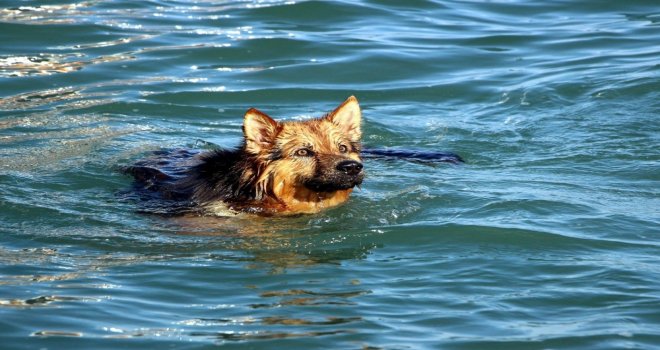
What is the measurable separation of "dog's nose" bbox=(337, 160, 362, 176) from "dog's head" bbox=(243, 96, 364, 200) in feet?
0.18

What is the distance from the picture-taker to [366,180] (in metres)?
11.1

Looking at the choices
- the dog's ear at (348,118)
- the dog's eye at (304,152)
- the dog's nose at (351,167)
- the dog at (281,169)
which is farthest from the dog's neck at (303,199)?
the dog's nose at (351,167)

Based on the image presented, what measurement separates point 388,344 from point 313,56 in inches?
382

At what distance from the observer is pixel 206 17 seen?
18.3 m

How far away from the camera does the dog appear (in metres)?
9.57

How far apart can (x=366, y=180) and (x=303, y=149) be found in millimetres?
1570

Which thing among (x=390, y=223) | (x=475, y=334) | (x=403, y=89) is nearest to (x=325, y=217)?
(x=390, y=223)

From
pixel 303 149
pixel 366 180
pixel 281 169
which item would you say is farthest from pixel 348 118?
pixel 366 180

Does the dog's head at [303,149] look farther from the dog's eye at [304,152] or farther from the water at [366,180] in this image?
the water at [366,180]

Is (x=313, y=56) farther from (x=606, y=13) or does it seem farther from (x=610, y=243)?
(x=610, y=243)

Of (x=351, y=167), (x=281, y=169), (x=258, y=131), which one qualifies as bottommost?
(x=281, y=169)

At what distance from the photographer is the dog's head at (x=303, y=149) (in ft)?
31.2

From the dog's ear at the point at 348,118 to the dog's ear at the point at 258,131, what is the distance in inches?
20.0

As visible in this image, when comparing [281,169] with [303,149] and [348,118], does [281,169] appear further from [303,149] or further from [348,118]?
[348,118]
